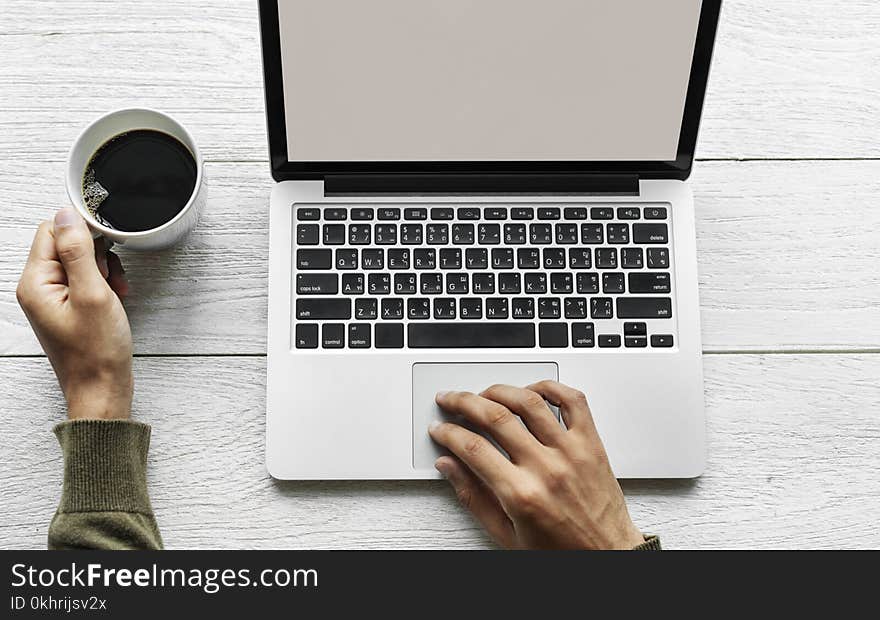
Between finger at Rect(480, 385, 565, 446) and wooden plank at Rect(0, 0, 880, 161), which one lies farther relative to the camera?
wooden plank at Rect(0, 0, 880, 161)

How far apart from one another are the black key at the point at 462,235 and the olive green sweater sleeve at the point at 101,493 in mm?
324

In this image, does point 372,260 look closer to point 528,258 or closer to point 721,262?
point 528,258

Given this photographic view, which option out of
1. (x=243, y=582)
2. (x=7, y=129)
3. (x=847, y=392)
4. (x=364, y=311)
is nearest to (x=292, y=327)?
(x=364, y=311)

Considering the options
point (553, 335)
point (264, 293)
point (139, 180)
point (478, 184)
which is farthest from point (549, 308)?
point (139, 180)

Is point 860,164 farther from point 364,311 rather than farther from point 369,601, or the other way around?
point 369,601

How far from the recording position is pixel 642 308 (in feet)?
2.53

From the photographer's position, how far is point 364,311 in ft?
2.51

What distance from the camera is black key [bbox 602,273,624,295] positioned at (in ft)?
2.53

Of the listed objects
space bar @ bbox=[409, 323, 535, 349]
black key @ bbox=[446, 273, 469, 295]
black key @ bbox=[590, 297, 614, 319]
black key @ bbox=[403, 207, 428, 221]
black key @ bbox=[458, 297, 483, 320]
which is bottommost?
space bar @ bbox=[409, 323, 535, 349]

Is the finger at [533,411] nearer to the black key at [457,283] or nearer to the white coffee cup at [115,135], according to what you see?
the black key at [457,283]

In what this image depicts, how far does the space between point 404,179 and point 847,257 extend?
1.38 ft

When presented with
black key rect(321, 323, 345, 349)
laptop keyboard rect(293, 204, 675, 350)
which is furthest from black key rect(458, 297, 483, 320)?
black key rect(321, 323, 345, 349)

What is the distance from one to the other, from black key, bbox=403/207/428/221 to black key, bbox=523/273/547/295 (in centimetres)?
11

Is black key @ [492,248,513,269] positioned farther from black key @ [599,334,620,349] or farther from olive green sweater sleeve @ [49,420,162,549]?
olive green sweater sleeve @ [49,420,162,549]
